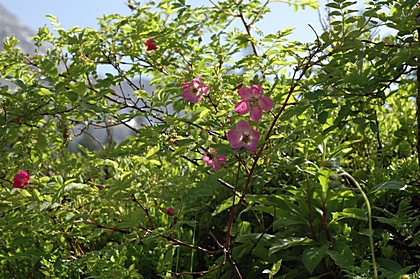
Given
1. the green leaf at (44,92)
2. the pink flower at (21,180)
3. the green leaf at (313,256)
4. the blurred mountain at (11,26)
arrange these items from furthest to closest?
1. the blurred mountain at (11,26)
2. the pink flower at (21,180)
3. the green leaf at (313,256)
4. the green leaf at (44,92)

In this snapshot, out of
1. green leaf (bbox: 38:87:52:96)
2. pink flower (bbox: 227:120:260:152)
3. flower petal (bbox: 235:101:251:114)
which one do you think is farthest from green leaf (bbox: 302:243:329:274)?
green leaf (bbox: 38:87:52:96)

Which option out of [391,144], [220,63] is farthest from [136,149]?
[391,144]

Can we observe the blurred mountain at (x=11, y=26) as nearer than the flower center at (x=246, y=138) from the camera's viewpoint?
No

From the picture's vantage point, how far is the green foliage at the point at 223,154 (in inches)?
59.1

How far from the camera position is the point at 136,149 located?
73.7 inches

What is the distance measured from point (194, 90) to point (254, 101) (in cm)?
24

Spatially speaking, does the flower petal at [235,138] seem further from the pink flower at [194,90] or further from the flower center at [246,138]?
the pink flower at [194,90]

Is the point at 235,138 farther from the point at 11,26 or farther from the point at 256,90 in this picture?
the point at 11,26

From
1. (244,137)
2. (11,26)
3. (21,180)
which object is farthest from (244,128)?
(11,26)

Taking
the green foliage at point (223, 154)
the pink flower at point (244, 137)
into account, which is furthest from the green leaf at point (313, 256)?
the pink flower at point (244, 137)

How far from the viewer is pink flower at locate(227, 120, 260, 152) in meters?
1.44

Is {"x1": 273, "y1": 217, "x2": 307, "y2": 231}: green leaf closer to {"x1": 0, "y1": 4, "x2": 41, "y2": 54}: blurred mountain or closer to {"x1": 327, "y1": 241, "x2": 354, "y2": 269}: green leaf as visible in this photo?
{"x1": 327, "y1": 241, "x2": 354, "y2": 269}: green leaf

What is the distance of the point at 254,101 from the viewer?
1484 millimetres

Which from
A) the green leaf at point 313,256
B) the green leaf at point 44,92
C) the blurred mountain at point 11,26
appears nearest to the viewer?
the green leaf at point 44,92
